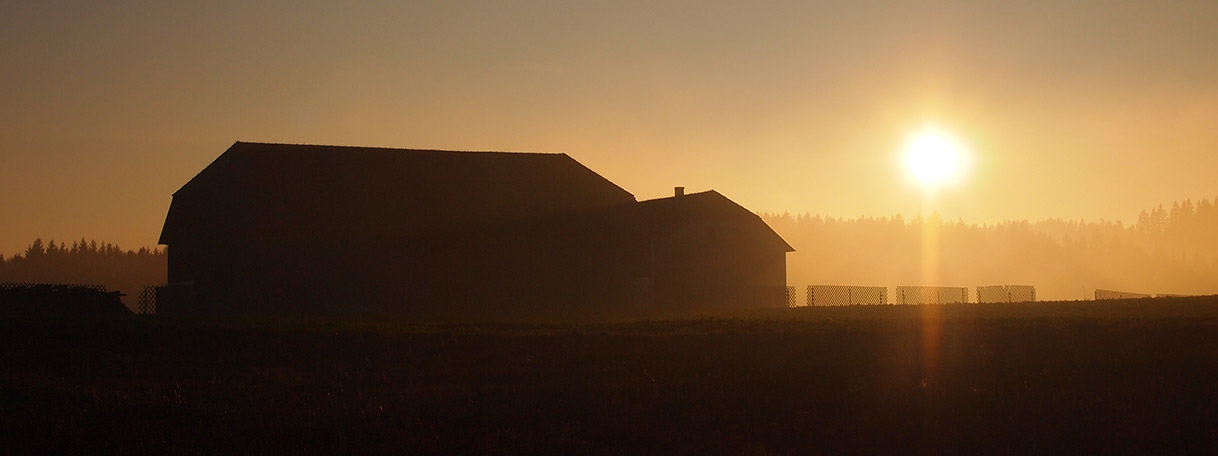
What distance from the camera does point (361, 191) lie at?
49781 mm

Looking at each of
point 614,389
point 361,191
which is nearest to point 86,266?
point 361,191

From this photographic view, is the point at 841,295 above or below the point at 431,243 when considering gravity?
below

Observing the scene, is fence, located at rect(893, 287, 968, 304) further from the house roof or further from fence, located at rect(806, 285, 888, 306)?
the house roof

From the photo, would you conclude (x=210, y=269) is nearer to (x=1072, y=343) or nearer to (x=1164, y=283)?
(x=1072, y=343)

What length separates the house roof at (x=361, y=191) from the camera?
156 ft

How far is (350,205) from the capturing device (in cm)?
4897

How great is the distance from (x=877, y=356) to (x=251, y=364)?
1159 centimetres

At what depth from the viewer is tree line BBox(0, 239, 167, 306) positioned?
5498 inches

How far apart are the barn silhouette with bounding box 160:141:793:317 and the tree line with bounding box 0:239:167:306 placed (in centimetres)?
8460

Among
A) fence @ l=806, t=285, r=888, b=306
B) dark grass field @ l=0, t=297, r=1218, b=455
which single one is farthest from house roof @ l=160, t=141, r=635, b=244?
dark grass field @ l=0, t=297, r=1218, b=455

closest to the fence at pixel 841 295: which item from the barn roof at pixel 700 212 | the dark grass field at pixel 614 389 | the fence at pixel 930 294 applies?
the barn roof at pixel 700 212

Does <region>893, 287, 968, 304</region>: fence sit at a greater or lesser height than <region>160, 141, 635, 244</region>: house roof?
lesser

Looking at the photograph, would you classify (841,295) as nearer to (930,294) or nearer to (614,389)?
(930,294)

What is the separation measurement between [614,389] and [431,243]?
113ft
